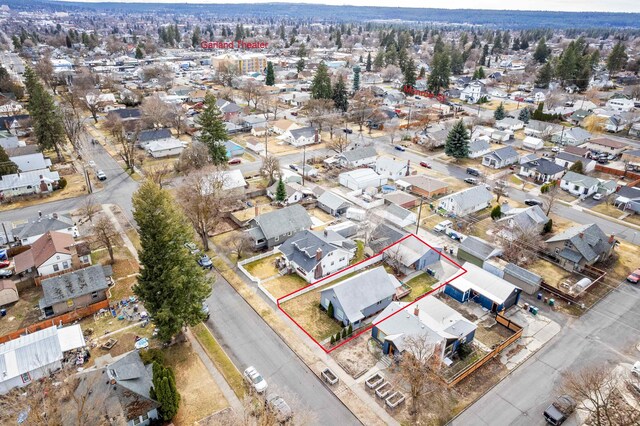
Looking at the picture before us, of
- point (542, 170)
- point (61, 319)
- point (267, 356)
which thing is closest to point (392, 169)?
point (542, 170)

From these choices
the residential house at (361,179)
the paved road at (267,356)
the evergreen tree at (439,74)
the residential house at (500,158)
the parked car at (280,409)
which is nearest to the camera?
the parked car at (280,409)

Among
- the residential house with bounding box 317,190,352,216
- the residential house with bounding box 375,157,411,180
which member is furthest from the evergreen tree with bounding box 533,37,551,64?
the residential house with bounding box 317,190,352,216

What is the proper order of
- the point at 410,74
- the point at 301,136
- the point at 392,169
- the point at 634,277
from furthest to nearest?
the point at 410,74, the point at 301,136, the point at 392,169, the point at 634,277

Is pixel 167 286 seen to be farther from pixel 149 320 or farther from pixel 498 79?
pixel 498 79

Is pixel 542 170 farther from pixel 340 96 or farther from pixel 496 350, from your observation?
pixel 340 96

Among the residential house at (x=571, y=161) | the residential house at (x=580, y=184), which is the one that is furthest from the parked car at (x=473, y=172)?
the residential house at (x=571, y=161)

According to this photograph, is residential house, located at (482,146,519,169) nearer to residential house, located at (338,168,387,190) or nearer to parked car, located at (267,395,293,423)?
residential house, located at (338,168,387,190)

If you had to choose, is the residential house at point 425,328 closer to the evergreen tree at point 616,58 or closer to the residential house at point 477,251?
the residential house at point 477,251
